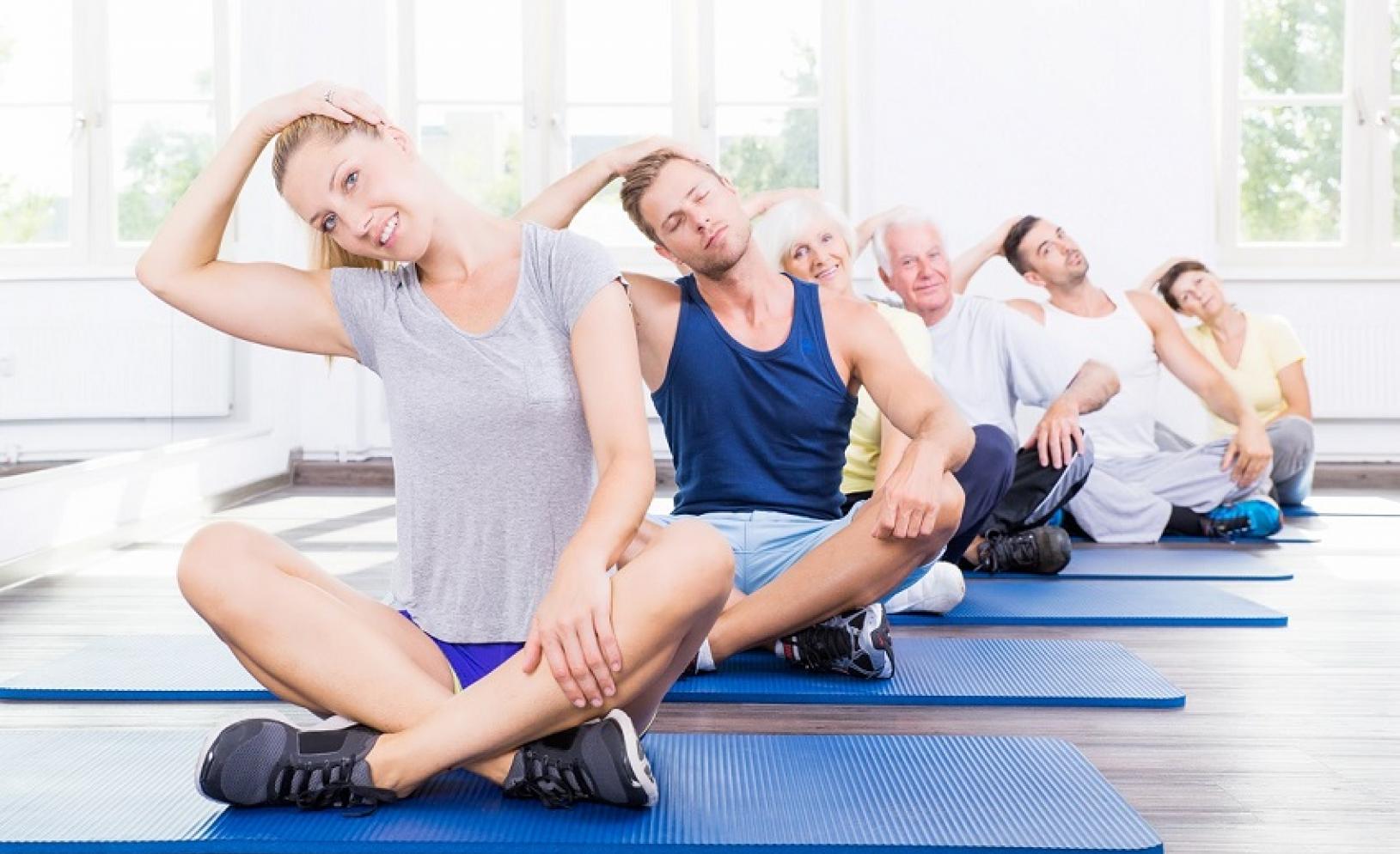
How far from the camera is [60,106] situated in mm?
4281

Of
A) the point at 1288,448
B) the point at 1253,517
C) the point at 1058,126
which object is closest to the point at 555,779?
the point at 1253,517

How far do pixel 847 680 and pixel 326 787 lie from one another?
1012mm

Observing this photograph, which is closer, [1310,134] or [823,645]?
[823,645]

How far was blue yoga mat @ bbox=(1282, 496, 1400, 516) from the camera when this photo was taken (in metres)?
4.90

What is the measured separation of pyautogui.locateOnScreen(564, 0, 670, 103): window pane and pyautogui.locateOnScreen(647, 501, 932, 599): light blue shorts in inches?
164

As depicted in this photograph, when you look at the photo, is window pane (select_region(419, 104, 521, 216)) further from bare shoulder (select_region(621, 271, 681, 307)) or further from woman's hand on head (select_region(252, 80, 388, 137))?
woman's hand on head (select_region(252, 80, 388, 137))

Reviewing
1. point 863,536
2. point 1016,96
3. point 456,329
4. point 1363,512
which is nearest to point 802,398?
point 863,536

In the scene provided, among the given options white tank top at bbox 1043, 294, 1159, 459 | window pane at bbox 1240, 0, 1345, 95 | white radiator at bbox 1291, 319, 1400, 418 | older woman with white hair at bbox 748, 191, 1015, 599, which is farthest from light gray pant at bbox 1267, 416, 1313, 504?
window pane at bbox 1240, 0, 1345, 95

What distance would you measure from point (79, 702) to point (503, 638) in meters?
0.93

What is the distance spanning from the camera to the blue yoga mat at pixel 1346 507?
16.1ft

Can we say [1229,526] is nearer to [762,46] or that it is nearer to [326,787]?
[762,46]

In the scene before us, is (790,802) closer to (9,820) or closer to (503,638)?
(503,638)

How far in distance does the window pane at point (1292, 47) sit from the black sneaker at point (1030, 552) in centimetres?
355

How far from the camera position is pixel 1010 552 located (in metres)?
3.61
